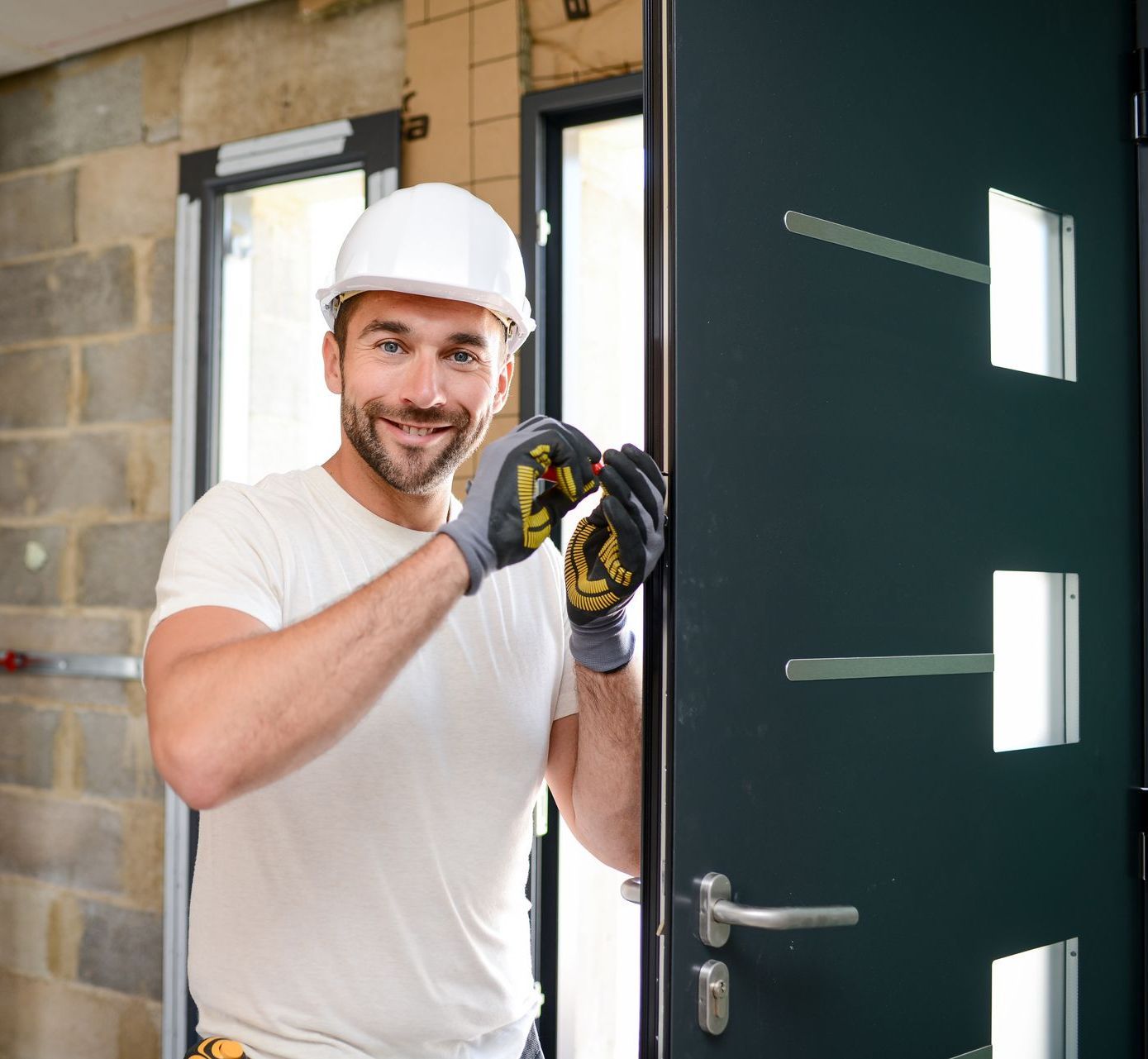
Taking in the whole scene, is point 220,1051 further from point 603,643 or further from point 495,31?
point 495,31

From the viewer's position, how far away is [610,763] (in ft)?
4.60

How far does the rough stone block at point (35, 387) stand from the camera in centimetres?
294

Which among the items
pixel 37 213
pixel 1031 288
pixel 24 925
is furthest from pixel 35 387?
pixel 1031 288

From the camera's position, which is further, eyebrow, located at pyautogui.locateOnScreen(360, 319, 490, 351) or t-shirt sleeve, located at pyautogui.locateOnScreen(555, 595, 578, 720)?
t-shirt sleeve, located at pyautogui.locateOnScreen(555, 595, 578, 720)

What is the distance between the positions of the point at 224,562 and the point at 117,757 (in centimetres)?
185

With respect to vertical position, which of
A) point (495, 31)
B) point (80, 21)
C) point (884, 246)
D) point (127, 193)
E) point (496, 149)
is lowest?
point (884, 246)

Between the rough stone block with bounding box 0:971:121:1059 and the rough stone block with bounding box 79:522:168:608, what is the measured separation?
0.97m

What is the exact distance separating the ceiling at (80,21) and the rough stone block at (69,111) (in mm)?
58

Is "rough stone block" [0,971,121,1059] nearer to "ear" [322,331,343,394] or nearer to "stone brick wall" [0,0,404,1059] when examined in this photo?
"stone brick wall" [0,0,404,1059]

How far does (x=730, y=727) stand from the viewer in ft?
3.71

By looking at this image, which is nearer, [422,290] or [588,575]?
[588,575]

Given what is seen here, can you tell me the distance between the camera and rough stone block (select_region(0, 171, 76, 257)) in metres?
2.94

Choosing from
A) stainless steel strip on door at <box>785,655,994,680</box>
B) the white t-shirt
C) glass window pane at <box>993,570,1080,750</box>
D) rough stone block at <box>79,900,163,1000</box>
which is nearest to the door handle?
stainless steel strip on door at <box>785,655,994,680</box>

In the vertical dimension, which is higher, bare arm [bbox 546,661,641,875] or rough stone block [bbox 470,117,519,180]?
rough stone block [bbox 470,117,519,180]
